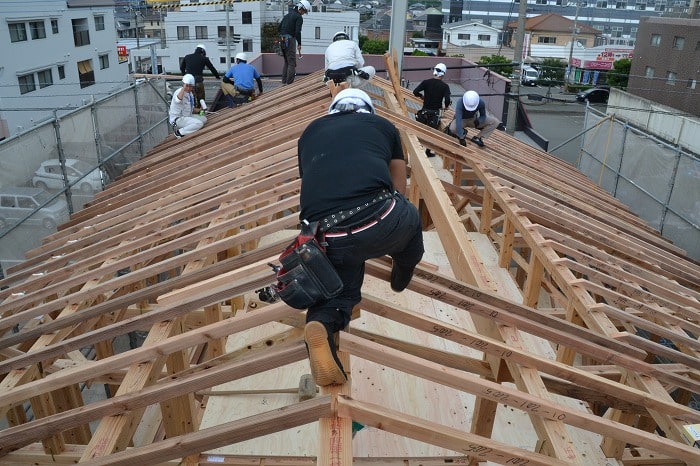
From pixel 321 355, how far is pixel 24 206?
6695mm

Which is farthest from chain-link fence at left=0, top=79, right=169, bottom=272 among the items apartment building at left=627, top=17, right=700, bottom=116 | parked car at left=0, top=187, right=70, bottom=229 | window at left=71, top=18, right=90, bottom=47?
apartment building at left=627, top=17, right=700, bottom=116

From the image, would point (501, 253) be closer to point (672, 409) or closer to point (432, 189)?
point (432, 189)

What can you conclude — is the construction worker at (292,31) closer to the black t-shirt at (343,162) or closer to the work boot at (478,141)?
the work boot at (478,141)

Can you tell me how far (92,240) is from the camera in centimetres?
613

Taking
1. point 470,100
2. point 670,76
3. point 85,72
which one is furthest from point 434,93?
point 670,76

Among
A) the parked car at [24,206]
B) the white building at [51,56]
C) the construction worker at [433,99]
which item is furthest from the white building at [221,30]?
the parked car at [24,206]

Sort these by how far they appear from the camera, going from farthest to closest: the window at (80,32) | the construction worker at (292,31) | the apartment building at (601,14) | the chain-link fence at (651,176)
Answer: the apartment building at (601,14)
the window at (80,32)
the construction worker at (292,31)
the chain-link fence at (651,176)

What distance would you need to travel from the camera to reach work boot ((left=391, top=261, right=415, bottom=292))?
11.3 feet

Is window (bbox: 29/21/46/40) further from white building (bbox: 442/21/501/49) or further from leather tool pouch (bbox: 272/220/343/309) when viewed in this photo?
white building (bbox: 442/21/501/49)

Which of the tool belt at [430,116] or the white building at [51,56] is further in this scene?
the white building at [51,56]

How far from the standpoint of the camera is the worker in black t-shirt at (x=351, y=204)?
2953mm

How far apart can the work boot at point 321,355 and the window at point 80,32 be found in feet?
95.5

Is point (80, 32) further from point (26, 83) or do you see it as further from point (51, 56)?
point (26, 83)

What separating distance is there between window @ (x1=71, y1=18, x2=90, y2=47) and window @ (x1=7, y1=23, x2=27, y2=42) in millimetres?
3868
